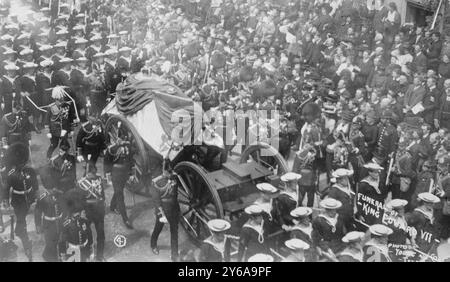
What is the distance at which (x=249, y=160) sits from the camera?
999 centimetres

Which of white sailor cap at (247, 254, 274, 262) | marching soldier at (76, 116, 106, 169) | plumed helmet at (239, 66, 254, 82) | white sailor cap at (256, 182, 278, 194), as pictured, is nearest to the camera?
white sailor cap at (247, 254, 274, 262)

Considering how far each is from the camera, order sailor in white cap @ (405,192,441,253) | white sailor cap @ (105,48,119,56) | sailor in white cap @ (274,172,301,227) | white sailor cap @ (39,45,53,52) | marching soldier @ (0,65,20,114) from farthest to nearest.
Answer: white sailor cap @ (39,45,53,52)
white sailor cap @ (105,48,119,56)
marching soldier @ (0,65,20,114)
sailor in white cap @ (274,172,301,227)
sailor in white cap @ (405,192,441,253)

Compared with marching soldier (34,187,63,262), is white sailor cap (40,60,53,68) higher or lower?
higher

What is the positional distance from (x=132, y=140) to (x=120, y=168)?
80cm

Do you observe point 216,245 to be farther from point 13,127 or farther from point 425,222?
point 13,127

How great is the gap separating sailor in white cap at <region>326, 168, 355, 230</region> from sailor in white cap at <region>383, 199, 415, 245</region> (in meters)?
0.54

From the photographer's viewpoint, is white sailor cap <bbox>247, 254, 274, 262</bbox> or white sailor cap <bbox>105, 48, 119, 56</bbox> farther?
white sailor cap <bbox>105, 48, 119, 56</bbox>

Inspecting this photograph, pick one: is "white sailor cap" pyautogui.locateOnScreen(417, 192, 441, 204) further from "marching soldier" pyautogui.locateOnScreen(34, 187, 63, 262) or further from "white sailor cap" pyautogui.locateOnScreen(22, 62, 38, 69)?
"white sailor cap" pyautogui.locateOnScreen(22, 62, 38, 69)

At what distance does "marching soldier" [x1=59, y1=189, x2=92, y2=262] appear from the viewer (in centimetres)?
811

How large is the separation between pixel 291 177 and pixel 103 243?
3.01 meters

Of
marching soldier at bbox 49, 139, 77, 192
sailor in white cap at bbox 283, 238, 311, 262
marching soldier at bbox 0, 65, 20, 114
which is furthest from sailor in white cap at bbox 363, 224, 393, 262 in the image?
marching soldier at bbox 0, 65, 20, 114

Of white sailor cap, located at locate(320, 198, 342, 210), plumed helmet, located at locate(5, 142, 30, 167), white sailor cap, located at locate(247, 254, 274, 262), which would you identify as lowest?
plumed helmet, located at locate(5, 142, 30, 167)

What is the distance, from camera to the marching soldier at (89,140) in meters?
10.4
